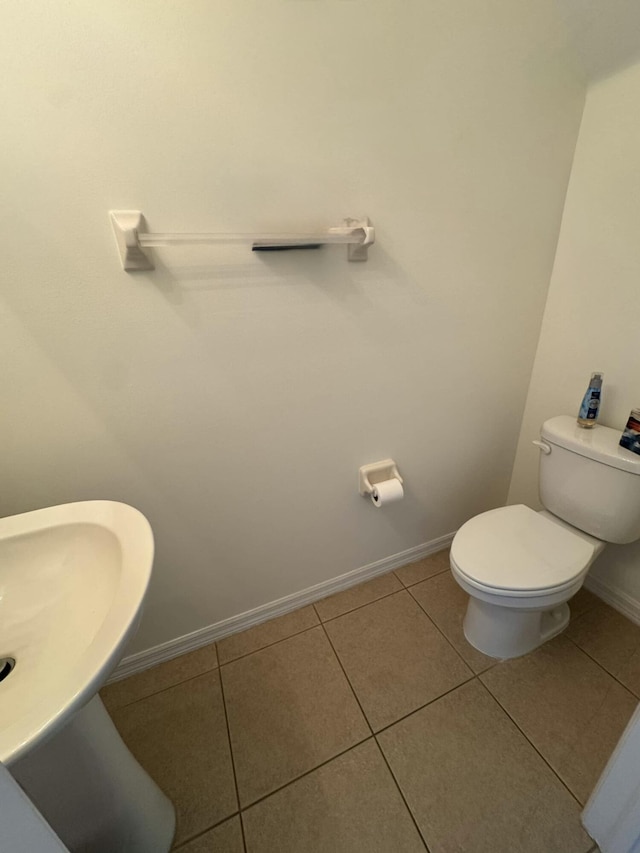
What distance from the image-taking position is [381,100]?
3.14ft

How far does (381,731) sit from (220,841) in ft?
1.67

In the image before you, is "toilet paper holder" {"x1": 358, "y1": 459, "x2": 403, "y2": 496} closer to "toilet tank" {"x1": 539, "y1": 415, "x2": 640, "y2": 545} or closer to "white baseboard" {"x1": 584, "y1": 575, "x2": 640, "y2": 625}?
"toilet tank" {"x1": 539, "y1": 415, "x2": 640, "y2": 545}

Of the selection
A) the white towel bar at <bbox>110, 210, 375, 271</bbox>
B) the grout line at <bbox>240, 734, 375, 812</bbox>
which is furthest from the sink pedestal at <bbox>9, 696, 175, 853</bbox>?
the white towel bar at <bbox>110, 210, 375, 271</bbox>

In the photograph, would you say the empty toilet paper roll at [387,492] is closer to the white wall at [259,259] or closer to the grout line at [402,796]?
the white wall at [259,259]

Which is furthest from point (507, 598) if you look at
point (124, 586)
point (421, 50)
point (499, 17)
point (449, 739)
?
point (499, 17)

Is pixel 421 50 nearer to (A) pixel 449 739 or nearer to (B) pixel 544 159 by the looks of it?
(B) pixel 544 159

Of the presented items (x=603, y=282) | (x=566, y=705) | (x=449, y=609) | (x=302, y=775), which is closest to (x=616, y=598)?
(x=566, y=705)

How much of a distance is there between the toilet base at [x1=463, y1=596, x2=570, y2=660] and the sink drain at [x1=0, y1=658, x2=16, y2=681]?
124cm

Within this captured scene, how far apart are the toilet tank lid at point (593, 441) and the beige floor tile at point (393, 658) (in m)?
0.88

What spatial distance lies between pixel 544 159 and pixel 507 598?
4.84ft

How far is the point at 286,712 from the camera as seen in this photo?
46.1 inches

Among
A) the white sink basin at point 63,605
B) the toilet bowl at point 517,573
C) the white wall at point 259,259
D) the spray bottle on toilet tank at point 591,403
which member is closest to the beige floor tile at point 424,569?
the toilet bowl at point 517,573

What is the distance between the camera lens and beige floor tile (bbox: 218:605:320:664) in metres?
1.37

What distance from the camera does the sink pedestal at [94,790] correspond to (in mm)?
641
